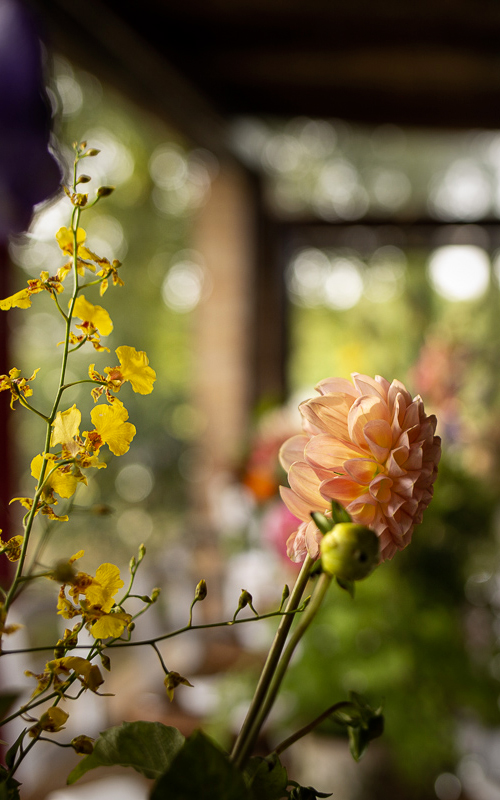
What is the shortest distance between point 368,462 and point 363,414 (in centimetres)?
2

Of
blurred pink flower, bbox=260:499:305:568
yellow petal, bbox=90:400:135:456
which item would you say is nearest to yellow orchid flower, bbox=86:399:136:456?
yellow petal, bbox=90:400:135:456

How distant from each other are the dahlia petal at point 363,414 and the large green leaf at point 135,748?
15 centimetres

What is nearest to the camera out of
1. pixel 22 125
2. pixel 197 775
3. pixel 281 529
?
pixel 197 775

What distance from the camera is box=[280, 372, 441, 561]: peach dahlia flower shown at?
0.30 m

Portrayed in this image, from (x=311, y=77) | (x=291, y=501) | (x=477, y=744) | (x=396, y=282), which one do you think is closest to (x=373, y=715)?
(x=291, y=501)

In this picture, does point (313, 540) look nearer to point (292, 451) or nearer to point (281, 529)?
point (292, 451)

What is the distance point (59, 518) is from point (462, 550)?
1189mm

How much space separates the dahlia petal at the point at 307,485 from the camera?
0.32 meters

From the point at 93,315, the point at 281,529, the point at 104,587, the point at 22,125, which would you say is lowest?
the point at 281,529

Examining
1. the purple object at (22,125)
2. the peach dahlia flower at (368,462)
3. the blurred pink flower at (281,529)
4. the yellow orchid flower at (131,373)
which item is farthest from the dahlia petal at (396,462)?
the blurred pink flower at (281,529)

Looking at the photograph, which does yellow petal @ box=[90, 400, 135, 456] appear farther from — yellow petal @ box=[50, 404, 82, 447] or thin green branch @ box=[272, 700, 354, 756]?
thin green branch @ box=[272, 700, 354, 756]

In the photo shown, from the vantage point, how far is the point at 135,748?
1.05ft

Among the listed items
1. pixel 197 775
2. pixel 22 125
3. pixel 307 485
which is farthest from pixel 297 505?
pixel 22 125

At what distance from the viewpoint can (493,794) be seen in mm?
1133
